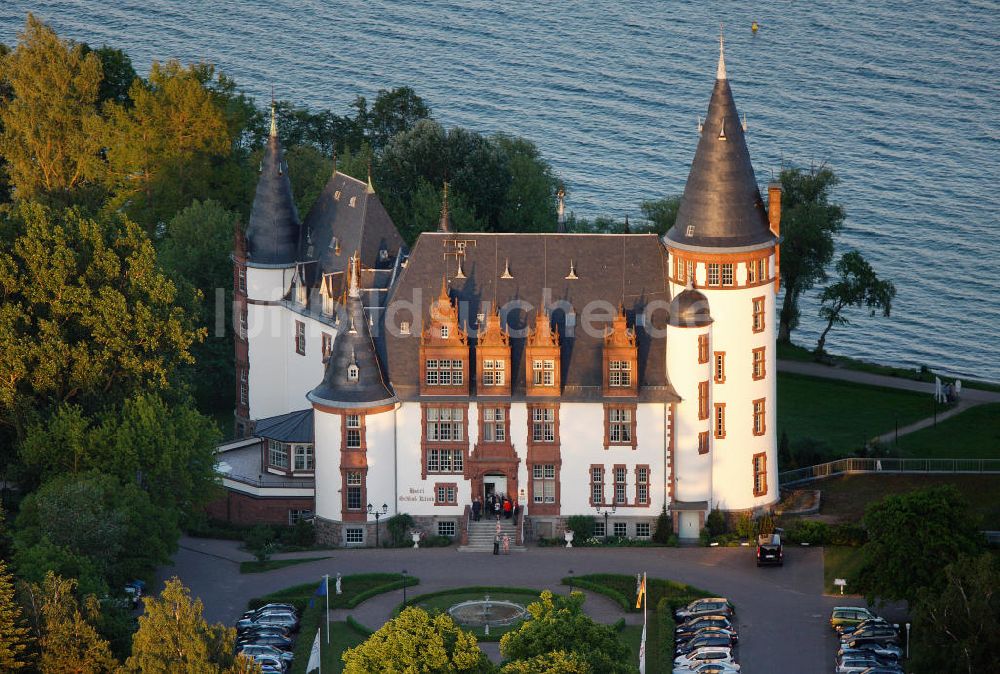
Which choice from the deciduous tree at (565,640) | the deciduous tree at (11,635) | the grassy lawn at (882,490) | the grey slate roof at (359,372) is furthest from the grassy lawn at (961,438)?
the deciduous tree at (11,635)

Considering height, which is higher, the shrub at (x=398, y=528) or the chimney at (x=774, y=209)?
the chimney at (x=774, y=209)

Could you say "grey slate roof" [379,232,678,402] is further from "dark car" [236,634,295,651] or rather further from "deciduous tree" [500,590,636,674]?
"deciduous tree" [500,590,636,674]

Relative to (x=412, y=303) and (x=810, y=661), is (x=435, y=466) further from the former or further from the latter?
(x=810, y=661)

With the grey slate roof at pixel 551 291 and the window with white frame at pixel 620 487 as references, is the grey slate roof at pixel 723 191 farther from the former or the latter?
the window with white frame at pixel 620 487

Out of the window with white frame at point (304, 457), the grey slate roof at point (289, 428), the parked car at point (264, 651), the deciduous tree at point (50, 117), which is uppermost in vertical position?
the deciduous tree at point (50, 117)

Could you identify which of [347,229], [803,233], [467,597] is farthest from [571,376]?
[803,233]

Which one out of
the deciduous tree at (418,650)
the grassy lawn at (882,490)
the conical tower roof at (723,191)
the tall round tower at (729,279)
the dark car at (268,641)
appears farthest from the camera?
Answer: the grassy lawn at (882,490)

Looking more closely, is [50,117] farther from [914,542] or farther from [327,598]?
[914,542]
